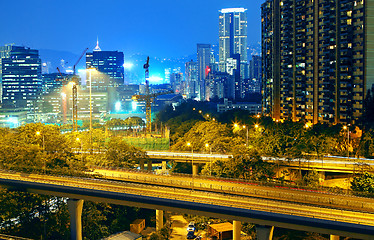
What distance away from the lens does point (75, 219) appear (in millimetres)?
34469

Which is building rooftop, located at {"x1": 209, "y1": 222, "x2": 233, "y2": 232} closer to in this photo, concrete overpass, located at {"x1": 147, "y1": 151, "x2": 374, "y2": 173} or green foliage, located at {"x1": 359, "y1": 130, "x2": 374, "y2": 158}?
concrete overpass, located at {"x1": 147, "y1": 151, "x2": 374, "y2": 173}

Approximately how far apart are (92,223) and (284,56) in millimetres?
62043

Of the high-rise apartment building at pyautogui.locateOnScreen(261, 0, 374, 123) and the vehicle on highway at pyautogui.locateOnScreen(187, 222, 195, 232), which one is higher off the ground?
the high-rise apartment building at pyautogui.locateOnScreen(261, 0, 374, 123)

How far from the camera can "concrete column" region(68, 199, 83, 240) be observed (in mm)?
34422

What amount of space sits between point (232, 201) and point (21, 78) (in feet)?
600

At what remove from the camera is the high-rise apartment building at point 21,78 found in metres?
186

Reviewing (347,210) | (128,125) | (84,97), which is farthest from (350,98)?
(84,97)

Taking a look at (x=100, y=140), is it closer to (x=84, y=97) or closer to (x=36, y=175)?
(x=36, y=175)

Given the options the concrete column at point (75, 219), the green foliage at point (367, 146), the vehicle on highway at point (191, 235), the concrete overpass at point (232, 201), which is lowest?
the vehicle on highway at point (191, 235)

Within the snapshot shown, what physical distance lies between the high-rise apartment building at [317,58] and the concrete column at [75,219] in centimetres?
4854

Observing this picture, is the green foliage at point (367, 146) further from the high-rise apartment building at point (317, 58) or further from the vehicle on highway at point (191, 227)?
the vehicle on highway at point (191, 227)

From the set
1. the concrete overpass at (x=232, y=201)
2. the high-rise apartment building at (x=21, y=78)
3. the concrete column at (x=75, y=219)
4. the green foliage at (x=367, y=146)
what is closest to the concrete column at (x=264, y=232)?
the concrete overpass at (x=232, y=201)

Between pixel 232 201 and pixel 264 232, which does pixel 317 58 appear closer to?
pixel 232 201

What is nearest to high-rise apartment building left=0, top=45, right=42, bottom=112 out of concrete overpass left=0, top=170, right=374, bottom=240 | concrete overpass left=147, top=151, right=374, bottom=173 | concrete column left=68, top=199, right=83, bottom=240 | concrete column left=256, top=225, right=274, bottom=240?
concrete overpass left=147, top=151, right=374, bottom=173
